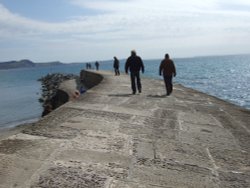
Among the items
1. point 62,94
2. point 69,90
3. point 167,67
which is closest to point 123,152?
point 167,67

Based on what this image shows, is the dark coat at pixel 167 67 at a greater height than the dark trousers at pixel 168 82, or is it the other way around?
the dark coat at pixel 167 67

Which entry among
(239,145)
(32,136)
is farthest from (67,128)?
(239,145)

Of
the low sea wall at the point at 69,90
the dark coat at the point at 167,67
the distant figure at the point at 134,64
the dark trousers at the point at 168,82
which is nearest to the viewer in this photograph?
the distant figure at the point at 134,64

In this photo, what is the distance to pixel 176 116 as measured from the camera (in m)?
8.58

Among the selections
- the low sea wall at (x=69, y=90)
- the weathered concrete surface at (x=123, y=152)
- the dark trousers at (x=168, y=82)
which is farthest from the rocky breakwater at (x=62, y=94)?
the weathered concrete surface at (x=123, y=152)

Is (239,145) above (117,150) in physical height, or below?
below

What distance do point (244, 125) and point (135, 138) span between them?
3.54 meters

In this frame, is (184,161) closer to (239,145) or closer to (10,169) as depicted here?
(239,145)

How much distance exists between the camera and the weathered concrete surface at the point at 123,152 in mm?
4230

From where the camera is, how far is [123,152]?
5234mm

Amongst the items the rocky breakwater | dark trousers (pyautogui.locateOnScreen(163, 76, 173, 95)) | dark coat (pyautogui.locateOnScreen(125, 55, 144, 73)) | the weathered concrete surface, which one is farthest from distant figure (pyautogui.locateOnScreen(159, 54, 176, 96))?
the weathered concrete surface

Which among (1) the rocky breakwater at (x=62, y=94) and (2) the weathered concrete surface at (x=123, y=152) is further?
(1) the rocky breakwater at (x=62, y=94)

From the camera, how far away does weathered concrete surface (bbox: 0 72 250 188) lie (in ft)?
13.9

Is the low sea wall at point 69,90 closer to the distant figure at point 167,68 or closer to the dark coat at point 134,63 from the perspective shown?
the dark coat at point 134,63
